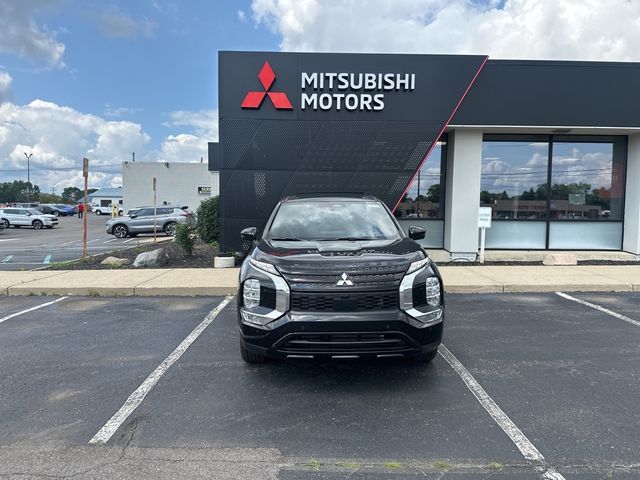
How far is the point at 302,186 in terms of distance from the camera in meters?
10.7

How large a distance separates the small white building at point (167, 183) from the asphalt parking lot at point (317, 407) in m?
46.9

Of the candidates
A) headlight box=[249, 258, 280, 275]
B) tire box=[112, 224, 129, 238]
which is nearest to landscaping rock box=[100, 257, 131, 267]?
headlight box=[249, 258, 280, 275]

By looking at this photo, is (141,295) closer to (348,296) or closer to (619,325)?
(348,296)

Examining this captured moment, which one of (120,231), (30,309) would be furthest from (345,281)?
(120,231)

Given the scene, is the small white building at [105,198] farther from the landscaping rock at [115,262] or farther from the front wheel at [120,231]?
the landscaping rock at [115,262]

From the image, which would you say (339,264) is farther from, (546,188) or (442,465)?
(546,188)

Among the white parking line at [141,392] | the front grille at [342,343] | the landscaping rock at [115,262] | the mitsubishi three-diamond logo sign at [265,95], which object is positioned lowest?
the white parking line at [141,392]

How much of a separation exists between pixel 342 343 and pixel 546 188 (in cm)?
994

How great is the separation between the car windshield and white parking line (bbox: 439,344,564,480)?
61.2 inches

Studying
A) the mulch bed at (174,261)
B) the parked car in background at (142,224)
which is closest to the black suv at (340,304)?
the mulch bed at (174,261)

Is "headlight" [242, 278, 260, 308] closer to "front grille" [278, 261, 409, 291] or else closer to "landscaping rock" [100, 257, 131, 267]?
"front grille" [278, 261, 409, 291]

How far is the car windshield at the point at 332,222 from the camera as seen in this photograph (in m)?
5.13

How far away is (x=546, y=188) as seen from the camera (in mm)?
11750

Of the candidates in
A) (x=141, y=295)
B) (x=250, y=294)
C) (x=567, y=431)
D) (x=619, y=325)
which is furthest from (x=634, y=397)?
(x=141, y=295)
